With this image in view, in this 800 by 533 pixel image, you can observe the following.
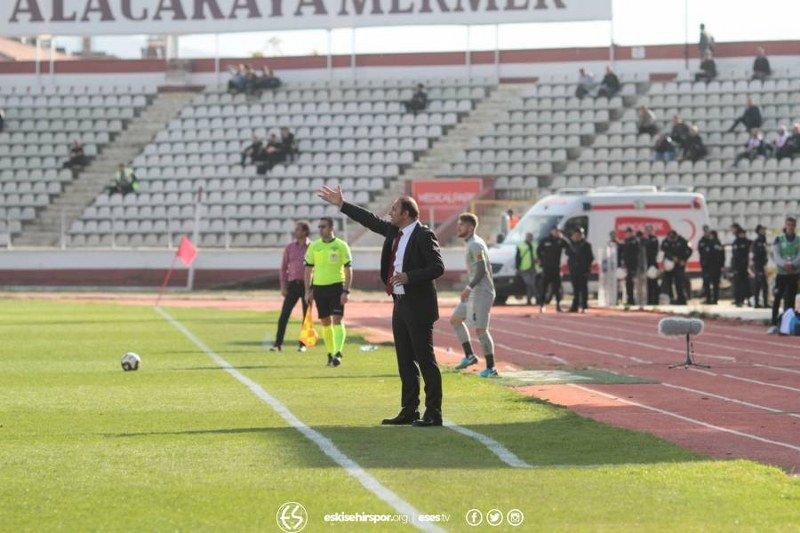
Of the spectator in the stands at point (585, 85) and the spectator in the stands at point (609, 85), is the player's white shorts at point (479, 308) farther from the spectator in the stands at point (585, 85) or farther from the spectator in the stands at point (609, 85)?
the spectator in the stands at point (585, 85)

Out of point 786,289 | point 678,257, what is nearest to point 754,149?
point 678,257

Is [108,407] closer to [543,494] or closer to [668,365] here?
[543,494]

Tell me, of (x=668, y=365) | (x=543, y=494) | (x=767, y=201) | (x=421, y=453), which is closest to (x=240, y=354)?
(x=668, y=365)

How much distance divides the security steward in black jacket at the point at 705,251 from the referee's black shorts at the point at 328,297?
60.8 ft

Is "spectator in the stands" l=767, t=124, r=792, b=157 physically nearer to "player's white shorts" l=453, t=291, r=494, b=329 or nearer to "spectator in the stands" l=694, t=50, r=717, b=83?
"spectator in the stands" l=694, t=50, r=717, b=83

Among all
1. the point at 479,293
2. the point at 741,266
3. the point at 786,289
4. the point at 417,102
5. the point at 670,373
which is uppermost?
the point at 417,102

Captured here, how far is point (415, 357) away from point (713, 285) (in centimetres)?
2596

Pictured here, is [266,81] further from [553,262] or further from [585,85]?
[553,262]

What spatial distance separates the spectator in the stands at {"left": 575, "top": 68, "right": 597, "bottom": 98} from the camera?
178 ft

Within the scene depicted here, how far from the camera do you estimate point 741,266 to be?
124ft

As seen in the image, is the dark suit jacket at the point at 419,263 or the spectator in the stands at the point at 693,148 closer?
the dark suit jacket at the point at 419,263

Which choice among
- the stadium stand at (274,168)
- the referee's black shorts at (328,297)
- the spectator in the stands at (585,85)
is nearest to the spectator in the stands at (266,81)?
the stadium stand at (274,168)

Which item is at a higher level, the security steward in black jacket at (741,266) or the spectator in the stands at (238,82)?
the spectator in the stands at (238,82)

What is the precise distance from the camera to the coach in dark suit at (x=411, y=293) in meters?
14.0
